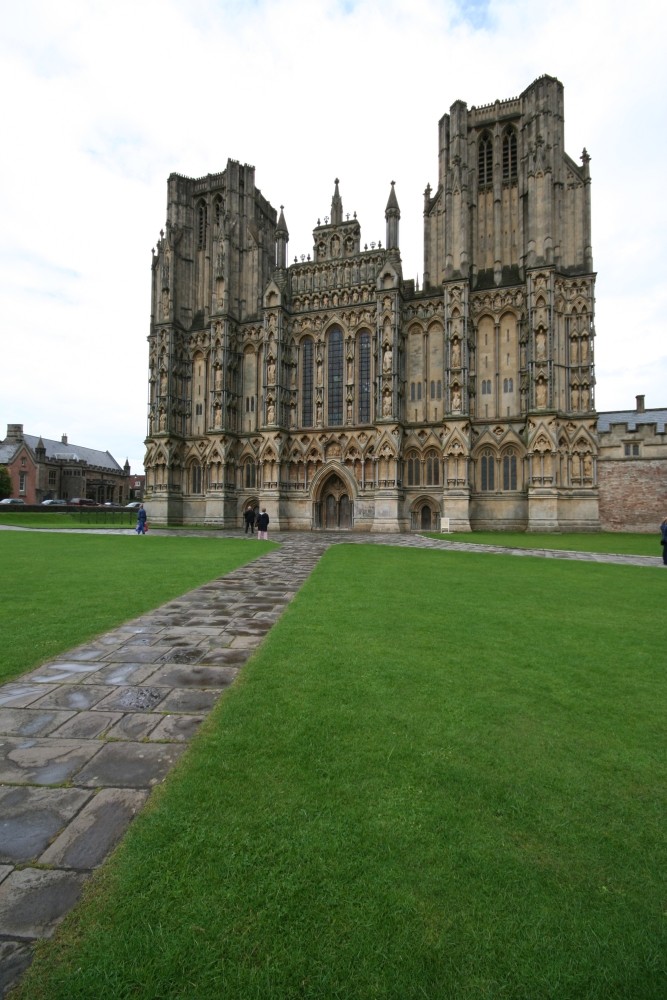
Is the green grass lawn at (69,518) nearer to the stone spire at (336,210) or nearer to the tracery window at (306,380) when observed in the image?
the tracery window at (306,380)

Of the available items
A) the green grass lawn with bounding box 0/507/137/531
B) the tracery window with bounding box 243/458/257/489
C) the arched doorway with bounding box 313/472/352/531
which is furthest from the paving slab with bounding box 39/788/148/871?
the green grass lawn with bounding box 0/507/137/531

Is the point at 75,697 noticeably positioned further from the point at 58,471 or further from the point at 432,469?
the point at 58,471

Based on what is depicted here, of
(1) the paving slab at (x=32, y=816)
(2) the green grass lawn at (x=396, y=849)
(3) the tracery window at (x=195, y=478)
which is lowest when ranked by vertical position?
(1) the paving slab at (x=32, y=816)

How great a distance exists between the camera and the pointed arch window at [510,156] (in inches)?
1518

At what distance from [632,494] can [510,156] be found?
93.5ft

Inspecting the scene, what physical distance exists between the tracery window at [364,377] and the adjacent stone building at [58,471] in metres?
59.3

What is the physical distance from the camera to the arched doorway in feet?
136

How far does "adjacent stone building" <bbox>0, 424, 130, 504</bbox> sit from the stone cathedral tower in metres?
42.7

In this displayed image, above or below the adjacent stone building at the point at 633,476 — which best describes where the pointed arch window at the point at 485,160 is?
above

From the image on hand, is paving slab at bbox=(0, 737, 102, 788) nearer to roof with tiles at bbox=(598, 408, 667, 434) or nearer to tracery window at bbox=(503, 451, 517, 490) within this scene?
tracery window at bbox=(503, 451, 517, 490)

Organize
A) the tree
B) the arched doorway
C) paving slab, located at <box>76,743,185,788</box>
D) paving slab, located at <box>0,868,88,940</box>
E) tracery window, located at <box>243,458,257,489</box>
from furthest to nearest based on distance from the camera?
the tree < tracery window, located at <box>243,458,257,489</box> < the arched doorway < paving slab, located at <box>76,743,185,788</box> < paving slab, located at <box>0,868,88,940</box>

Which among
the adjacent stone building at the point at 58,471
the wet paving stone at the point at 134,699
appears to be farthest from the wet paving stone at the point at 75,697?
the adjacent stone building at the point at 58,471

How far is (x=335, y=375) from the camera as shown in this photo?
41.5 m

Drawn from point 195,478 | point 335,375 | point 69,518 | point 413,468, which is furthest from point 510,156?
point 69,518
